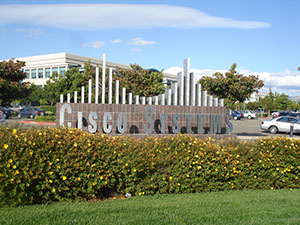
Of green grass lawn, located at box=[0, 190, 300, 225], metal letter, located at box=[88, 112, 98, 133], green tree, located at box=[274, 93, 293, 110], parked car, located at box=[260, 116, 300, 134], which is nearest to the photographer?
green grass lawn, located at box=[0, 190, 300, 225]

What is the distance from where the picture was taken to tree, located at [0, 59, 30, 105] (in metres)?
31.7

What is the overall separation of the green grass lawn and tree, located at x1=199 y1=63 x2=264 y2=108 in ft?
97.0

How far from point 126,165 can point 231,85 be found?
102ft

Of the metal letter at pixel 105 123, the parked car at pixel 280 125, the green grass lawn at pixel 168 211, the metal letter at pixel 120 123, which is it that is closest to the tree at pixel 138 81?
the parked car at pixel 280 125

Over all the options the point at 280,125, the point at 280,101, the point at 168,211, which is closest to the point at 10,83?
the point at 280,125

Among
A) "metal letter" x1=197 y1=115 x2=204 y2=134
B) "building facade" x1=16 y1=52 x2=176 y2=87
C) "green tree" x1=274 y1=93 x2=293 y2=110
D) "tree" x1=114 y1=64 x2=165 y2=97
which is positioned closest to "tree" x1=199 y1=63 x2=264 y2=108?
"tree" x1=114 y1=64 x2=165 y2=97

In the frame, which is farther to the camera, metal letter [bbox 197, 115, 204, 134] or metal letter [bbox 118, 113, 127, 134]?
metal letter [bbox 197, 115, 204, 134]

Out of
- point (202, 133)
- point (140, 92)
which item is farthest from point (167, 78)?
point (202, 133)

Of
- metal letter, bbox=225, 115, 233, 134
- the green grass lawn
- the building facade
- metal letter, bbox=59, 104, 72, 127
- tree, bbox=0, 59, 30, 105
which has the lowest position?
the green grass lawn

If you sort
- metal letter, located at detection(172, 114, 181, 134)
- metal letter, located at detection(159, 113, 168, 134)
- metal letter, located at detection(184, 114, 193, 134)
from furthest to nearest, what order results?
metal letter, located at detection(184, 114, 193, 134), metal letter, located at detection(172, 114, 181, 134), metal letter, located at detection(159, 113, 168, 134)

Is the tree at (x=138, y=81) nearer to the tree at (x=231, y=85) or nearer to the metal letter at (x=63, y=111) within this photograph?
the tree at (x=231, y=85)

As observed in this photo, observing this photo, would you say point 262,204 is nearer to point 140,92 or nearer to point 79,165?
point 79,165

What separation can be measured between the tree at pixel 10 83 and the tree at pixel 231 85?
64.1ft

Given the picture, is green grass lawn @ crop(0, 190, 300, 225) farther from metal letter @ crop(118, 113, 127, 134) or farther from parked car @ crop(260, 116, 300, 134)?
parked car @ crop(260, 116, 300, 134)
